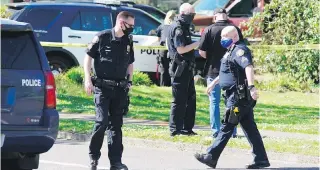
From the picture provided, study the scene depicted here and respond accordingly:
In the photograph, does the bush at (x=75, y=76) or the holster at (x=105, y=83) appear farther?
the bush at (x=75, y=76)

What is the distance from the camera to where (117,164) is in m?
10.1

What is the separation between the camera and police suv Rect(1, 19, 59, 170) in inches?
338

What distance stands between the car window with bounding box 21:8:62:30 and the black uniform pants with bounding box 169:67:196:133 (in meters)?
7.57

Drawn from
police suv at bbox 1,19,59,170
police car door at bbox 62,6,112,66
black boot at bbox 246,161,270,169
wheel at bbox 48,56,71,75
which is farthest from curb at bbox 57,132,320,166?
police car door at bbox 62,6,112,66

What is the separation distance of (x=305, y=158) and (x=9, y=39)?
14.3 ft

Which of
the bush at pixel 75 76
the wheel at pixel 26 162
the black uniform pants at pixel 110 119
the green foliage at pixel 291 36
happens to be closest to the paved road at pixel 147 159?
the black uniform pants at pixel 110 119

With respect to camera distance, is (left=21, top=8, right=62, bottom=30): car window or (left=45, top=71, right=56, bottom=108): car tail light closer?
(left=45, top=71, right=56, bottom=108): car tail light

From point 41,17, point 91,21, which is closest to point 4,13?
point 41,17

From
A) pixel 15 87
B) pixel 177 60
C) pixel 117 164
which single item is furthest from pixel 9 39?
pixel 177 60

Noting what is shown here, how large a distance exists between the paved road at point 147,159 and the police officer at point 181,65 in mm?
539

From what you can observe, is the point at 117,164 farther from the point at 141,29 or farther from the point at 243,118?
the point at 141,29

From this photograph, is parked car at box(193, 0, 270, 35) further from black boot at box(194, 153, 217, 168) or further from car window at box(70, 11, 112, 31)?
black boot at box(194, 153, 217, 168)

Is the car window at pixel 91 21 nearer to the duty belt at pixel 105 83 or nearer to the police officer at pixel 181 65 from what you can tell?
the police officer at pixel 181 65

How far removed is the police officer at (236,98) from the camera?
10422 millimetres
